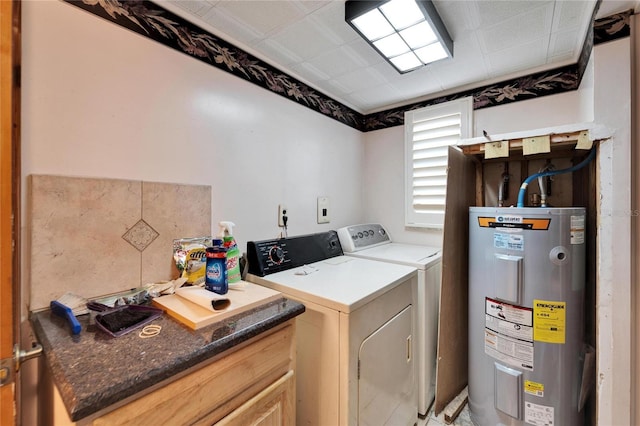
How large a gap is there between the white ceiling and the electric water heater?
968mm

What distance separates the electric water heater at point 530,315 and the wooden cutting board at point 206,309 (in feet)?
4.05

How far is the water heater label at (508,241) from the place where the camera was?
4.64 feet

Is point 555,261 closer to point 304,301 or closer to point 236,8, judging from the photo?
point 304,301

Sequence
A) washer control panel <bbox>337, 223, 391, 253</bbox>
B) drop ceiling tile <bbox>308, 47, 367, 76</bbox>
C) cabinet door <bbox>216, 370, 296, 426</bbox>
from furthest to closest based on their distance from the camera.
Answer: washer control panel <bbox>337, 223, 391, 253</bbox>, drop ceiling tile <bbox>308, 47, 367, 76</bbox>, cabinet door <bbox>216, 370, 296, 426</bbox>

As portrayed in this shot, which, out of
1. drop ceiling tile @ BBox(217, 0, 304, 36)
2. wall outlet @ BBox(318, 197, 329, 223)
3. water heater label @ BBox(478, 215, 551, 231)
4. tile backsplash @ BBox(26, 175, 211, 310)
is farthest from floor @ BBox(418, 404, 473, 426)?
drop ceiling tile @ BBox(217, 0, 304, 36)

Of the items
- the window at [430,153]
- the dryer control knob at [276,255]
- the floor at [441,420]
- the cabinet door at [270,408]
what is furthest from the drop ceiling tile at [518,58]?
the floor at [441,420]

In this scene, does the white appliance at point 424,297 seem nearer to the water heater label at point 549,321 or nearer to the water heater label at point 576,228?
the water heater label at point 549,321

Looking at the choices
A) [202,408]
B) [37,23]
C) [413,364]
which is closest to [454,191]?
[413,364]

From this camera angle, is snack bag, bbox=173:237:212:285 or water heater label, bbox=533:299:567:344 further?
water heater label, bbox=533:299:567:344

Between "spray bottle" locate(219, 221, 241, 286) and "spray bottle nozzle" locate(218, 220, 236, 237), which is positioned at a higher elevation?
"spray bottle nozzle" locate(218, 220, 236, 237)

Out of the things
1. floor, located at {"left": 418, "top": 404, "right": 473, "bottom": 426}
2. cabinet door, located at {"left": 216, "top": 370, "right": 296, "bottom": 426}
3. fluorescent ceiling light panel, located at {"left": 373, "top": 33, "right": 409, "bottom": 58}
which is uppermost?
fluorescent ceiling light panel, located at {"left": 373, "top": 33, "right": 409, "bottom": 58}

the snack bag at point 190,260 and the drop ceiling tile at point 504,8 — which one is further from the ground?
the drop ceiling tile at point 504,8

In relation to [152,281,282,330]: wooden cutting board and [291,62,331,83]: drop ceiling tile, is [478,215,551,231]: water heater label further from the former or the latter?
[291,62,331,83]: drop ceiling tile

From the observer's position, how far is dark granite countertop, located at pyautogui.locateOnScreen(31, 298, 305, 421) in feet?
1.89
